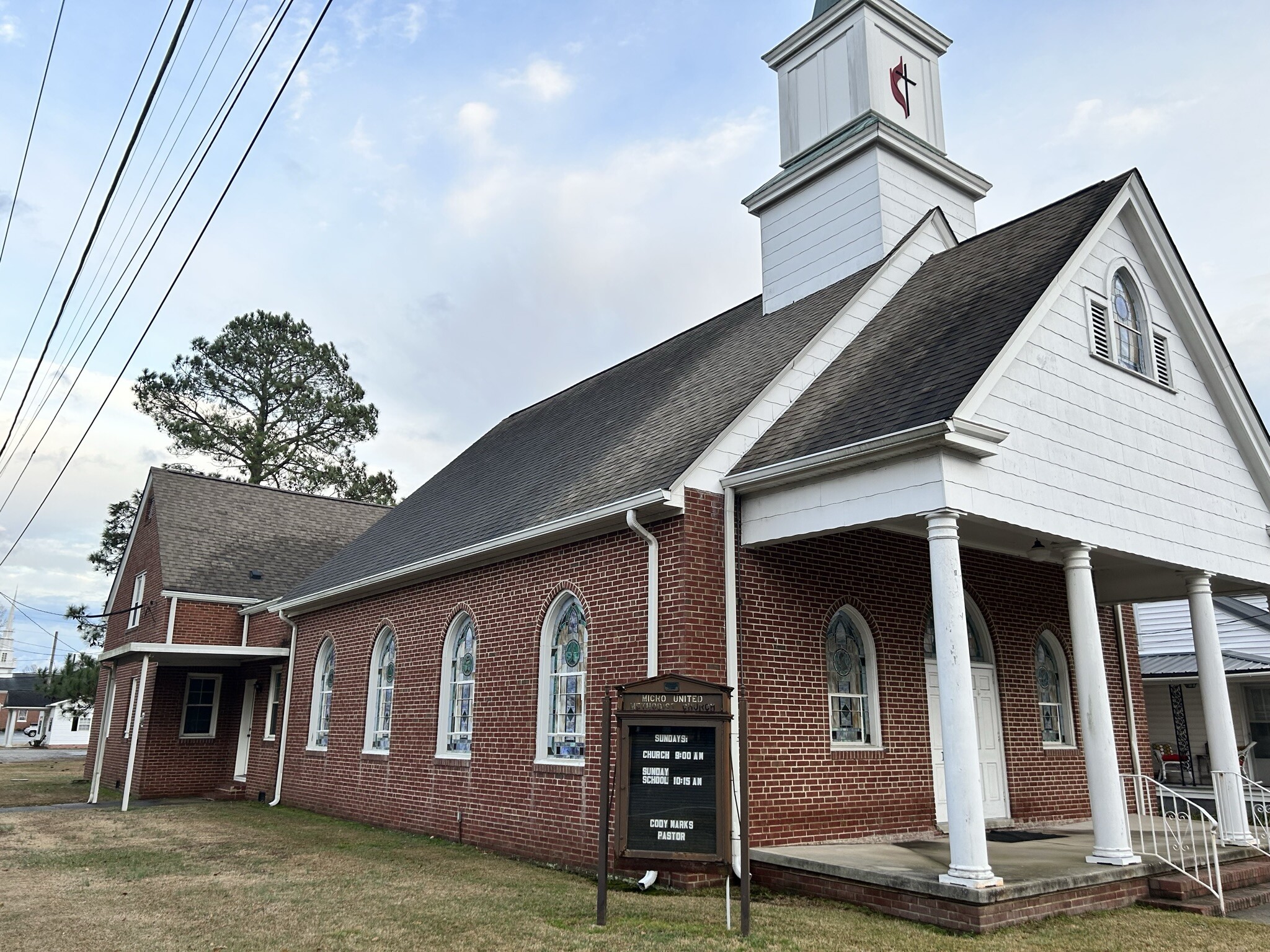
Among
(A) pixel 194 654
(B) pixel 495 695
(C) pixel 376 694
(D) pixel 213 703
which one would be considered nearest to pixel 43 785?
(D) pixel 213 703

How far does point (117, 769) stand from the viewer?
23000 mm

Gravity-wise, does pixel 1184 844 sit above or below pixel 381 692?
below

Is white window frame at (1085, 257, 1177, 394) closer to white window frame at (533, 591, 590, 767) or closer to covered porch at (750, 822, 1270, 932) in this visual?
covered porch at (750, 822, 1270, 932)

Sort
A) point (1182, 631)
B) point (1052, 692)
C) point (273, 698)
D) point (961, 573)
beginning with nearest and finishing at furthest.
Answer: point (961, 573), point (1052, 692), point (273, 698), point (1182, 631)

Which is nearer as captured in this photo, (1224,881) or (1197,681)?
(1224,881)

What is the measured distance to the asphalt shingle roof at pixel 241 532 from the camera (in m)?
22.3

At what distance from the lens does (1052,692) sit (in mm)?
13844

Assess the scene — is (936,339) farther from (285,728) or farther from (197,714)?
(197,714)

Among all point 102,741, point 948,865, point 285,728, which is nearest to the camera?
point 948,865

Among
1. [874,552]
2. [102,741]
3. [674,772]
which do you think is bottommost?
[674,772]

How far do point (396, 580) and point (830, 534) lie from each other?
748 cm

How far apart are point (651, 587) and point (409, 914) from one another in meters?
3.84

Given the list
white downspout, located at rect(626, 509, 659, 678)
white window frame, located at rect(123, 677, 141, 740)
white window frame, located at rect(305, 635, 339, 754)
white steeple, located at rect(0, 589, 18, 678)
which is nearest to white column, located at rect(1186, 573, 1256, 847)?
white downspout, located at rect(626, 509, 659, 678)

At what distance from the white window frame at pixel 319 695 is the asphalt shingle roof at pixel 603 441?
1.16 metres
